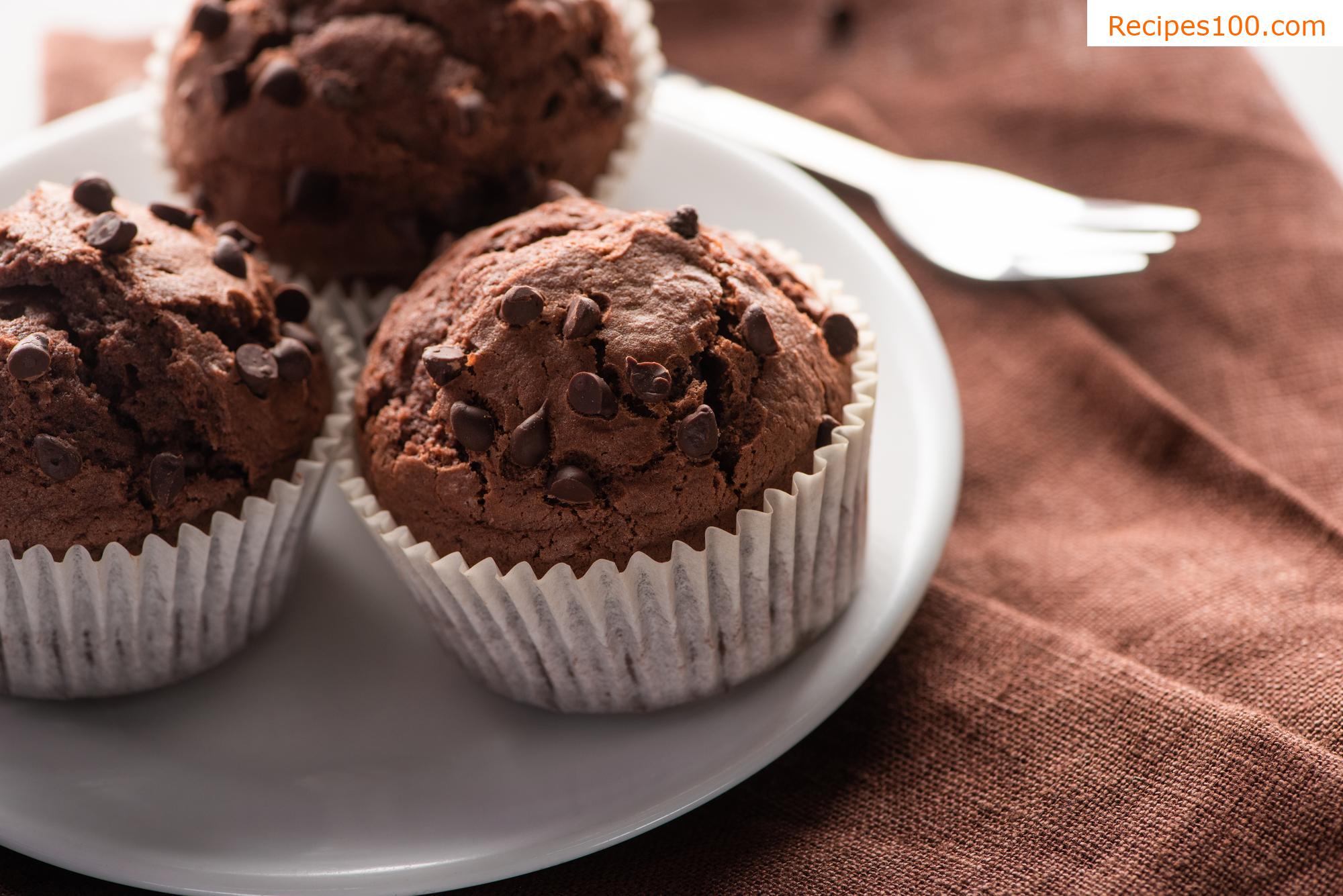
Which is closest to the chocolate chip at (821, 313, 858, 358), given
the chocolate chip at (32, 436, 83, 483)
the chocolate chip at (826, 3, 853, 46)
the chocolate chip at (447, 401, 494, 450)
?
the chocolate chip at (447, 401, 494, 450)

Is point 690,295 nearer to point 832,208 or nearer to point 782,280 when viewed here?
point 782,280

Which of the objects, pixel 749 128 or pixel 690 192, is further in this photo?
pixel 749 128

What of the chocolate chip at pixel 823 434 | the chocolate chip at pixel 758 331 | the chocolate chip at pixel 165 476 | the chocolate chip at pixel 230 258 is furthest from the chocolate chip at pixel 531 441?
the chocolate chip at pixel 230 258

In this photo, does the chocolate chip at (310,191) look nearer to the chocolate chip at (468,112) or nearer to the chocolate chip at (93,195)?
the chocolate chip at (468,112)

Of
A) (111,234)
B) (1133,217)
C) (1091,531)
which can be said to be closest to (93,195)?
(111,234)

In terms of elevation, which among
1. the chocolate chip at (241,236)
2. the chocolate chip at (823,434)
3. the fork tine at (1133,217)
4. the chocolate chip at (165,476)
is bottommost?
the fork tine at (1133,217)

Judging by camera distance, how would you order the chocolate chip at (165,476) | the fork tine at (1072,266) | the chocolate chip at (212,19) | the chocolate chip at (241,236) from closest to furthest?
the chocolate chip at (165,476), the chocolate chip at (241,236), the chocolate chip at (212,19), the fork tine at (1072,266)

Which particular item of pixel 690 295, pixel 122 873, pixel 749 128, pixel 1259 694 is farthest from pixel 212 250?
pixel 1259 694
